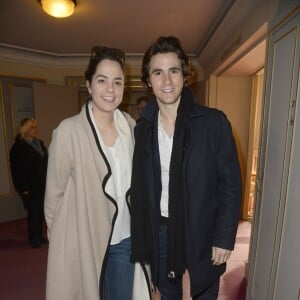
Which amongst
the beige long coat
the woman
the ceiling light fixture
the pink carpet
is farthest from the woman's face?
the pink carpet

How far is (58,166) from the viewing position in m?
1.19

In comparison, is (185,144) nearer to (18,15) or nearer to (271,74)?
(271,74)

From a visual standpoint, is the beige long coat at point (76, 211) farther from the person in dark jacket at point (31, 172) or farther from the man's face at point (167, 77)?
the person in dark jacket at point (31, 172)

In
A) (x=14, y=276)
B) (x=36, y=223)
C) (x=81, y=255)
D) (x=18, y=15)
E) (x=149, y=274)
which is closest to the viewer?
(x=81, y=255)

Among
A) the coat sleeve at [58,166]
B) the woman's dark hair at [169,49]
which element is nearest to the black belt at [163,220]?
the coat sleeve at [58,166]

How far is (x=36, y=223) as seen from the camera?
Result: 3021mm

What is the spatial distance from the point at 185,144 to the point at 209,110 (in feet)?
0.66

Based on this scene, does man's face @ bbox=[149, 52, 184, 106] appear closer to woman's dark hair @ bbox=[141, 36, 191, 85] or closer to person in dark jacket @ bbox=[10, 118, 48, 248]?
woman's dark hair @ bbox=[141, 36, 191, 85]

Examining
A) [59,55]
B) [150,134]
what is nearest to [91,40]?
[59,55]

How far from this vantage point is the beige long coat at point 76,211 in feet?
3.90

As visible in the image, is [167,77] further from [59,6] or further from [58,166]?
[59,6]

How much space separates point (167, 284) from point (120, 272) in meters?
0.28

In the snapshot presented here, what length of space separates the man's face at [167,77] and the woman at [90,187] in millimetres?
195

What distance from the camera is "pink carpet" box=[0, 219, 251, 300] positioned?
2162mm
